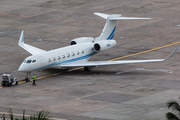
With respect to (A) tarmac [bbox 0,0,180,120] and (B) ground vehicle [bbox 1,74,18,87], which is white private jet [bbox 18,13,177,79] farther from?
(B) ground vehicle [bbox 1,74,18,87]

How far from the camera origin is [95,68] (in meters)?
47.7

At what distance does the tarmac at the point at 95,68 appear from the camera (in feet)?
109

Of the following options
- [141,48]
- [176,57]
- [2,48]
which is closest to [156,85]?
[176,57]

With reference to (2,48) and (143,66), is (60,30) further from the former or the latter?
(143,66)

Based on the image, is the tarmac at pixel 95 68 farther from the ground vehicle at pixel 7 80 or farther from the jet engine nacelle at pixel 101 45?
the jet engine nacelle at pixel 101 45

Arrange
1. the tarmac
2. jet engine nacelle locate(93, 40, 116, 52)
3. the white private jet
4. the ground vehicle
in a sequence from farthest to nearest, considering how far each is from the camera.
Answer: jet engine nacelle locate(93, 40, 116, 52), the white private jet, the ground vehicle, the tarmac

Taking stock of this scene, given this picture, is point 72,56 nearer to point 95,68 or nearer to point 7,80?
point 95,68

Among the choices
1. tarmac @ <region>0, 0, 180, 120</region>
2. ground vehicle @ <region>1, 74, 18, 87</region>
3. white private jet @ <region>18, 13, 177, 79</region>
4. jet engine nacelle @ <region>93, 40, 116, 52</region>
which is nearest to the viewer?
tarmac @ <region>0, 0, 180, 120</region>

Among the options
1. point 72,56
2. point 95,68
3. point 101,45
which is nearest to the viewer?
point 72,56

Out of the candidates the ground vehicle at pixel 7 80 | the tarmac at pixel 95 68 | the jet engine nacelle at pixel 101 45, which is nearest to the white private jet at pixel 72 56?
the jet engine nacelle at pixel 101 45

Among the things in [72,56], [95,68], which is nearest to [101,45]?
[95,68]

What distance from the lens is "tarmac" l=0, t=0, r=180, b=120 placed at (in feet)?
109

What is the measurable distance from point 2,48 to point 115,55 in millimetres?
15755

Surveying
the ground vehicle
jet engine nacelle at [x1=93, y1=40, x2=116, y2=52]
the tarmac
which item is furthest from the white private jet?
the ground vehicle
